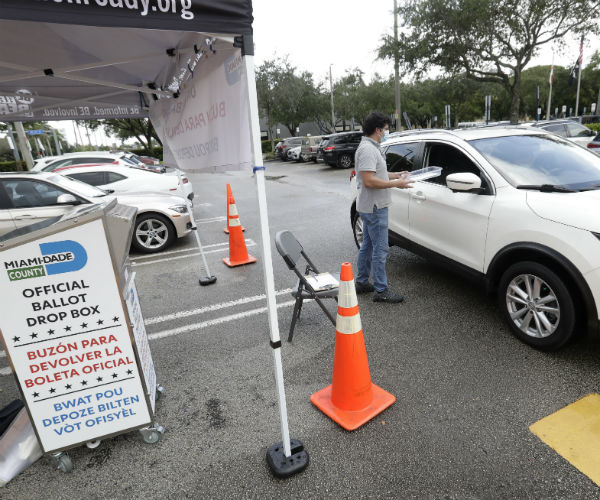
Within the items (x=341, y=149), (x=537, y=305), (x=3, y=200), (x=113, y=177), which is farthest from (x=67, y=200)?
(x=341, y=149)

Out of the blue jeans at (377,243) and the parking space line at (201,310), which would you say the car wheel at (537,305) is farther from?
the parking space line at (201,310)

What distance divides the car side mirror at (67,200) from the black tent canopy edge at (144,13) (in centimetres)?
467

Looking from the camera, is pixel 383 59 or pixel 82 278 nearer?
pixel 82 278

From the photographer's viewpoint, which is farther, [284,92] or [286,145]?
[284,92]

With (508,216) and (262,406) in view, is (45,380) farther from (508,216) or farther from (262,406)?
(508,216)

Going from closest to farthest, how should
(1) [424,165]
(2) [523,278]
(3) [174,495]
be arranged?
(3) [174,495]
(2) [523,278]
(1) [424,165]

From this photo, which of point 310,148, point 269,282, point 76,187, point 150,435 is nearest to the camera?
point 269,282

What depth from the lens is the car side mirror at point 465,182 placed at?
11.1 ft

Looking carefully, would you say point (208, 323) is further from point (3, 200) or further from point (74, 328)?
point (3, 200)

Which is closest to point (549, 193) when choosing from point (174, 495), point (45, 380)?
point (174, 495)

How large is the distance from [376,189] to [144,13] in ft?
8.76

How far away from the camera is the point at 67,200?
5.52 m

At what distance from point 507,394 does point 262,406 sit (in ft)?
5.62

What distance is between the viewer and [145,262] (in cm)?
631
